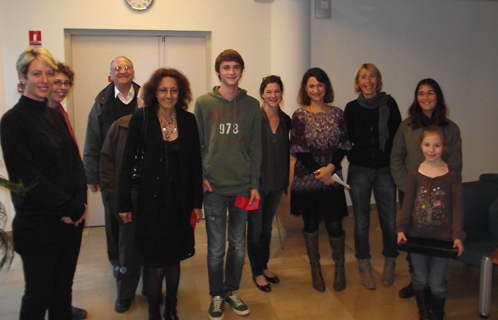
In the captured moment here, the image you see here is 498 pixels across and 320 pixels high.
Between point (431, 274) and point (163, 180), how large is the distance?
1634 millimetres

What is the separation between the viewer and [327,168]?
2662 mm

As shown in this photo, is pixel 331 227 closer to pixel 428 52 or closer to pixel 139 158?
pixel 139 158

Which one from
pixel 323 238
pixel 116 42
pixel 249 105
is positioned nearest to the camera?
pixel 249 105

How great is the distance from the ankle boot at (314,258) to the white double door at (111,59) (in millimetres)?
2442

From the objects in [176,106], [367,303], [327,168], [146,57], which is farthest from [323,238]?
[146,57]

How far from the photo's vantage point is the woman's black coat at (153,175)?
2123 mm

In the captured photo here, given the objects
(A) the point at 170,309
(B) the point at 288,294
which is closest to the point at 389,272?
(B) the point at 288,294

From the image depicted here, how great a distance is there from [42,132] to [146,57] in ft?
9.49

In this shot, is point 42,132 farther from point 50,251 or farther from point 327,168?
point 327,168

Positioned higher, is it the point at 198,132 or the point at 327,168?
the point at 198,132

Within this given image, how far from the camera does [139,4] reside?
4.24 m

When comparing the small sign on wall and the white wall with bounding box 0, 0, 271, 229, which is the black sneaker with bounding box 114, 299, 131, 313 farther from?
the small sign on wall

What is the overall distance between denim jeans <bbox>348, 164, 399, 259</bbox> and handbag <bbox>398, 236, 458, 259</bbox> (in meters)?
0.52

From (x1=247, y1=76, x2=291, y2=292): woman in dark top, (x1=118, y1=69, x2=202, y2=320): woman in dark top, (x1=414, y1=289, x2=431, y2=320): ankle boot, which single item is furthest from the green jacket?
(x1=414, y1=289, x2=431, y2=320): ankle boot
